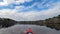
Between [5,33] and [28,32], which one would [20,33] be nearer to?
[5,33]

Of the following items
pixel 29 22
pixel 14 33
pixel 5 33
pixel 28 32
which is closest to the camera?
pixel 28 32

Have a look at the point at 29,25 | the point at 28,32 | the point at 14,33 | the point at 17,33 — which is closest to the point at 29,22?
the point at 29,25

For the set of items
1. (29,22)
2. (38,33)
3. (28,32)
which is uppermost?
(29,22)

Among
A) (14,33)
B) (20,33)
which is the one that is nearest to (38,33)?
(20,33)

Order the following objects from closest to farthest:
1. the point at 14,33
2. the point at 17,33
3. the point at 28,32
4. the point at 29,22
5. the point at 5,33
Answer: the point at 28,32 < the point at 29,22 < the point at 14,33 < the point at 17,33 < the point at 5,33

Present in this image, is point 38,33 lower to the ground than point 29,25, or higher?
lower

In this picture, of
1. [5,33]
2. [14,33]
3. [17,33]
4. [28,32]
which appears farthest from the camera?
[5,33]

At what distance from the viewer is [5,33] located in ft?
28.3

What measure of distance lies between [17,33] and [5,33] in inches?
48.4

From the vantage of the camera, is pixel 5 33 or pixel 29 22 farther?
pixel 5 33

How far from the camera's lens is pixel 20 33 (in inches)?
312

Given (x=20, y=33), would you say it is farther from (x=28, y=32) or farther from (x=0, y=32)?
(x=28, y=32)

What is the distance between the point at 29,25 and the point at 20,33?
1.58m

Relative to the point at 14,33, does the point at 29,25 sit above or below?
above
